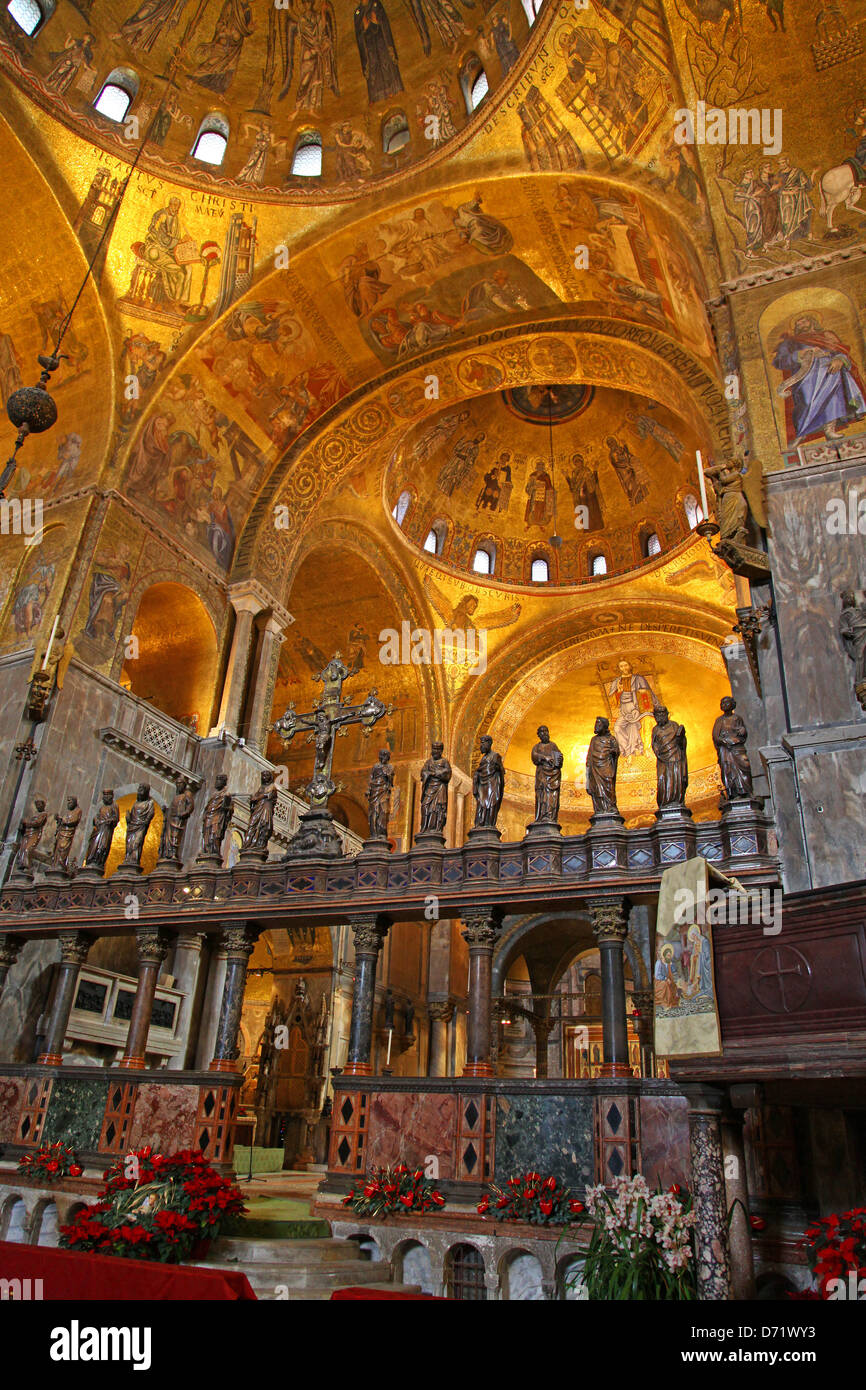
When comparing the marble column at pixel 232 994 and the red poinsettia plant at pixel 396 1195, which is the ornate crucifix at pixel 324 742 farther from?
the red poinsettia plant at pixel 396 1195

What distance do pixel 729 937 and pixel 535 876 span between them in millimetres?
3798

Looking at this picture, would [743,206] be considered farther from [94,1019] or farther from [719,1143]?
[94,1019]

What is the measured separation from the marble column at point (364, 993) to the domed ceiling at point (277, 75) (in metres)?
13.7

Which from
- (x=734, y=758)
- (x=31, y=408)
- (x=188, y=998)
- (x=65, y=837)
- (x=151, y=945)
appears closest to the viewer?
(x=734, y=758)

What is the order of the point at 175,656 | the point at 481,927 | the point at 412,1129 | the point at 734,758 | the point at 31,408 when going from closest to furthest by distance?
the point at 412,1129 < the point at 734,758 < the point at 31,408 < the point at 481,927 < the point at 175,656

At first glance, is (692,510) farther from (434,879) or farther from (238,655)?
(434,879)

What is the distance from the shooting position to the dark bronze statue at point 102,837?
11.9 meters

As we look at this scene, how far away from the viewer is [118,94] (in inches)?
647

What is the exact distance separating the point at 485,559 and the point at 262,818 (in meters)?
14.8

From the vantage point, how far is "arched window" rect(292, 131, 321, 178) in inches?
682

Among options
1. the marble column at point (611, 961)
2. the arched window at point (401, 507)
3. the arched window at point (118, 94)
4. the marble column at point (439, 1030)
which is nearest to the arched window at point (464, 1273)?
the marble column at point (611, 961)

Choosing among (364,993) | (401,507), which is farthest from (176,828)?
(401,507)

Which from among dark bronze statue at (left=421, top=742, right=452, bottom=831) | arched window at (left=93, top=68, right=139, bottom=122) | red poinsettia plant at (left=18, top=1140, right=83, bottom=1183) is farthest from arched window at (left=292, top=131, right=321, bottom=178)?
red poinsettia plant at (left=18, top=1140, right=83, bottom=1183)

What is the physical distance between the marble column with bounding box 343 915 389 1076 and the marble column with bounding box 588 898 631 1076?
2.25 meters
